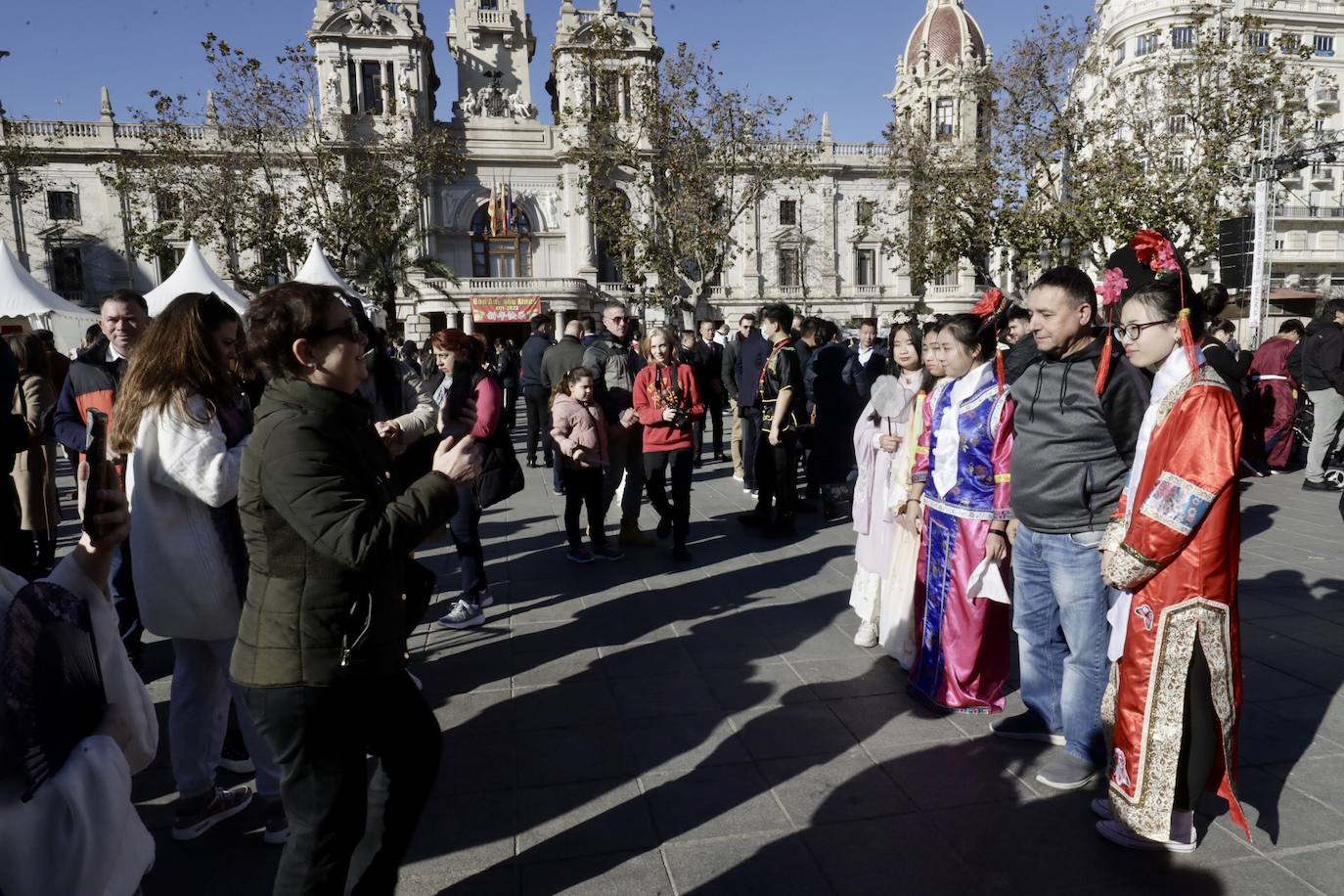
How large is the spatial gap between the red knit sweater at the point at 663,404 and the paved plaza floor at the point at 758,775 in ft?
5.05

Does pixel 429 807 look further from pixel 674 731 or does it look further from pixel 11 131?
pixel 11 131

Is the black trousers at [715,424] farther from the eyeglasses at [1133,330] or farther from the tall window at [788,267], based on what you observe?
the tall window at [788,267]

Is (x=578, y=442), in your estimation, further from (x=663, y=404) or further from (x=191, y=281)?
(x=191, y=281)

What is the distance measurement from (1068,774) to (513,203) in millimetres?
39946

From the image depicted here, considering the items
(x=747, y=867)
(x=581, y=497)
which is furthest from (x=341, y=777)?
(x=581, y=497)

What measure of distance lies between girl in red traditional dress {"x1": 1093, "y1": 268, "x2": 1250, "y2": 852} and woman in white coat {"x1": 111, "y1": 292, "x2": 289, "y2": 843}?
288cm

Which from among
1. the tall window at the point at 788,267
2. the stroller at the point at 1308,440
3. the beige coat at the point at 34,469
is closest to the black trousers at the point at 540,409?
the beige coat at the point at 34,469

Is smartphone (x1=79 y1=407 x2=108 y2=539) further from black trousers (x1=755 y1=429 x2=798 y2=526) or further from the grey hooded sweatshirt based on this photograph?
black trousers (x1=755 y1=429 x2=798 y2=526)

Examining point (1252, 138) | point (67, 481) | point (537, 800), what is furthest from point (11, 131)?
point (1252, 138)

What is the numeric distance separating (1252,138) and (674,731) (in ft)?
61.7

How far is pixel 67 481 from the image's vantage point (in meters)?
11.4

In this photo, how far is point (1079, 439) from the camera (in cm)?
316

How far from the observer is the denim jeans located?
3.01 m

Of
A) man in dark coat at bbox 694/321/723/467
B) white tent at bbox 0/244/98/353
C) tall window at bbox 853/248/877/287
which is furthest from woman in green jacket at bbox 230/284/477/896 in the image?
tall window at bbox 853/248/877/287
